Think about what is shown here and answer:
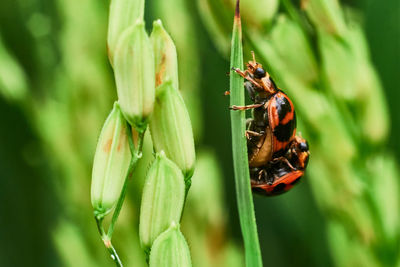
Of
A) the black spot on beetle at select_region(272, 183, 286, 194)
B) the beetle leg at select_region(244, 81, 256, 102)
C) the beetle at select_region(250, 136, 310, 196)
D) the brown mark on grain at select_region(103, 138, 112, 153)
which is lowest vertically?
the black spot on beetle at select_region(272, 183, 286, 194)

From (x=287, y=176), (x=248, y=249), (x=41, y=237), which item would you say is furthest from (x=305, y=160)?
(x=41, y=237)

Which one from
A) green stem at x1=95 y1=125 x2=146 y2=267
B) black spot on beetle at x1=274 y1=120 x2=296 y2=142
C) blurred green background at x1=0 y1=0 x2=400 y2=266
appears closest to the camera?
green stem at x1=95 y1=125 x2=146 y2=267

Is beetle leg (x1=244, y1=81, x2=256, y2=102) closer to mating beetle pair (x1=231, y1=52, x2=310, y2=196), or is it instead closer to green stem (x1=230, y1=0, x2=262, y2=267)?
mating beetle pair (x1=231, y1=52, x2=310, y2=196)

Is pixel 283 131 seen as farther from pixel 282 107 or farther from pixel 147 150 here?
pixel 147 150

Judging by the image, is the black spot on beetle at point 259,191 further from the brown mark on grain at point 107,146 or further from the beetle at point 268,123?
the brown mark on grain at point 107,146

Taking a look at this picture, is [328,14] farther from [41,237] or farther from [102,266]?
[41,237]

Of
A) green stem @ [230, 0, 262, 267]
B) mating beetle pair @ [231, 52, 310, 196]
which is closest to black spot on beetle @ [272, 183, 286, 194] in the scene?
mating beetle pair @ [231, 52, 310, 196]

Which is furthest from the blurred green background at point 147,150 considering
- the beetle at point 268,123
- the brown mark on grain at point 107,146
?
the brown mark on grain at point 107,146
